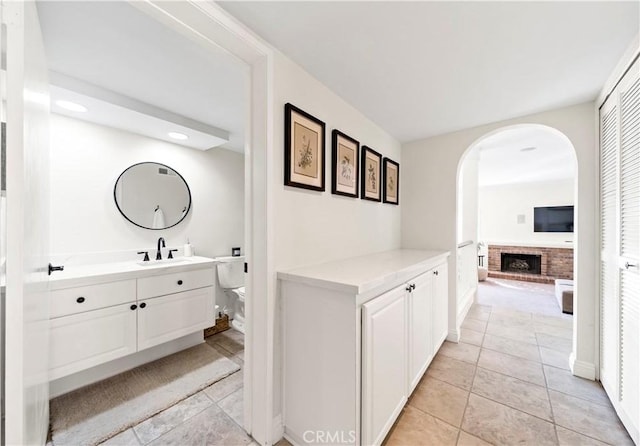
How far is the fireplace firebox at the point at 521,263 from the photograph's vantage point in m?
5.86

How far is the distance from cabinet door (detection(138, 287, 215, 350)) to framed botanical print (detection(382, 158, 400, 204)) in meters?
1.99

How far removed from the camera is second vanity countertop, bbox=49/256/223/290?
5.34ft

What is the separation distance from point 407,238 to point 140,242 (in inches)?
109

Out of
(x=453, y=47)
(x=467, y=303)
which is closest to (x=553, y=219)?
(x=467, y=303)

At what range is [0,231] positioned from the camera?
2.44 feet

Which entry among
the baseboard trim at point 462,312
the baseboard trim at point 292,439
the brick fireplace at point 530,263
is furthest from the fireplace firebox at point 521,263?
the baseboard trim at point 292,439

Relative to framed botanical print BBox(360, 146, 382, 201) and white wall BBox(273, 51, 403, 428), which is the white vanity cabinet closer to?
white wall BBox(273, 51, 403, 428)

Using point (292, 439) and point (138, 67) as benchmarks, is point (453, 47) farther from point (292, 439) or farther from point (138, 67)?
point (292, 439)

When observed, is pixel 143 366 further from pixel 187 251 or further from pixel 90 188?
pixel 90 188

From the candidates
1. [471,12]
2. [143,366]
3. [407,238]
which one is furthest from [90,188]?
[407,238]

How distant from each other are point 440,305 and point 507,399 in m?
0.73

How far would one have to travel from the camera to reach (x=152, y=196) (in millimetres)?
2463

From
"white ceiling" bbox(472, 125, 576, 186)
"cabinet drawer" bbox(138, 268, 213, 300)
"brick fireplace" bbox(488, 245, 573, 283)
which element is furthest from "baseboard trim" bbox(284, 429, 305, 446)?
"brick fireplace" bbox(488, 245, 573, 283)

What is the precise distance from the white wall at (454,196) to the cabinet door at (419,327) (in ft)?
2.69
